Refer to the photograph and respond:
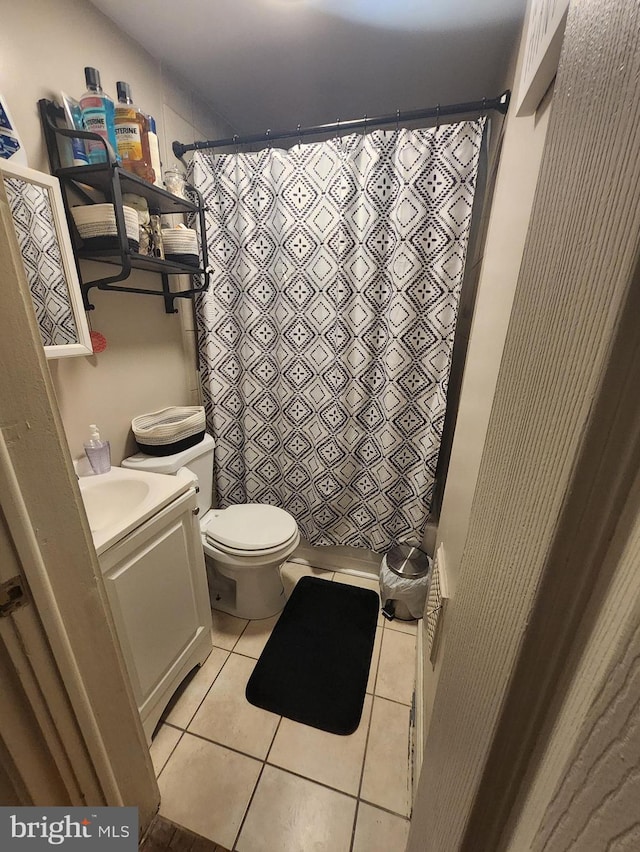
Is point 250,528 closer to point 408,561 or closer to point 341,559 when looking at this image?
point 341,559

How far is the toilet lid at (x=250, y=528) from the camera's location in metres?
1.40

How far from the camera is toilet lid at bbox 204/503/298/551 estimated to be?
1.40 meters

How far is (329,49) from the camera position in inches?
51.0

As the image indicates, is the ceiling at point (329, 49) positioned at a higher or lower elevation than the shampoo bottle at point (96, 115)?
higher

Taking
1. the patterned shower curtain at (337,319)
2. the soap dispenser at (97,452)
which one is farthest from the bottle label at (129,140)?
the soap dispenser at (97,452)

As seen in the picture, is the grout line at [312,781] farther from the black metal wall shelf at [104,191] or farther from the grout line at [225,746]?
the black metal wall shelf at [104,191]

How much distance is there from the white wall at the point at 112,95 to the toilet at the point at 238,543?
256 millimetres

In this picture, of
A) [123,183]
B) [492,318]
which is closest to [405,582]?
[492,318]

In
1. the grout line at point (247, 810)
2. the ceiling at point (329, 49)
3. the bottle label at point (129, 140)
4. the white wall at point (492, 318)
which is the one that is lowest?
the grout line at point (247, 810)

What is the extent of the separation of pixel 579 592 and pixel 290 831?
1.22 meters

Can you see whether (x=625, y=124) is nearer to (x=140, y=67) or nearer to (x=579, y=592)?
(x=579, y=592)

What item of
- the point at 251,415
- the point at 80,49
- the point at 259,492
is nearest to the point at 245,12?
the point at 80,49

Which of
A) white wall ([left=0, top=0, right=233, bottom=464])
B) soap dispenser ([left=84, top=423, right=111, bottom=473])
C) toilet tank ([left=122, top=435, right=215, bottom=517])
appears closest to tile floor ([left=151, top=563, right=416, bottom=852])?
toilet tank ([left=122, top=435, right=215, bottom=517])

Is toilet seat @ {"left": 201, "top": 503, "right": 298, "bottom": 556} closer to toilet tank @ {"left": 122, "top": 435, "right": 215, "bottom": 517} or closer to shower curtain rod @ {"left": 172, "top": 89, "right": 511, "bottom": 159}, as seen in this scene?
toilet tank @ {"left": 122, "top": 435, "right": 215, "bottom": 517}
